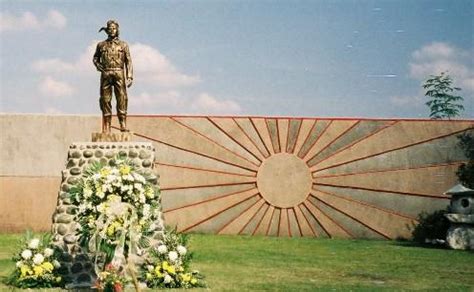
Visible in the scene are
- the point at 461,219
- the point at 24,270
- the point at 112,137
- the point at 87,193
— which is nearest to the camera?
the point at 87,193

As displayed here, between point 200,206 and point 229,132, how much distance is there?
1567 mm

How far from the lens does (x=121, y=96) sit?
822 cm

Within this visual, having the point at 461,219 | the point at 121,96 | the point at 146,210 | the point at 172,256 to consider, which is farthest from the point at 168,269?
the point at 461,219

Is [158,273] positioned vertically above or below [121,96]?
below

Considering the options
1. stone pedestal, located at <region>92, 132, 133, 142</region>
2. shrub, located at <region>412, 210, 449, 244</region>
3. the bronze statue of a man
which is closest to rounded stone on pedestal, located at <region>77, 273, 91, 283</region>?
stone pedestal, located at <region>92, 132, 133, 142</region>

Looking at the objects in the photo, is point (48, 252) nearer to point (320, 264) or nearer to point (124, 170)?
point (124, 170)

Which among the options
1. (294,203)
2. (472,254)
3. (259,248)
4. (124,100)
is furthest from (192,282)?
(294,203)

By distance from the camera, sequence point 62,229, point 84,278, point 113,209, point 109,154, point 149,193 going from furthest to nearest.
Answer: point 109,154 → point 62,229 → point 84,278 → point 149,193 → point 113,209

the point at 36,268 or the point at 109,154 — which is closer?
the point at 36,268

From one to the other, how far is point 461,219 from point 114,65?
660 centimetres

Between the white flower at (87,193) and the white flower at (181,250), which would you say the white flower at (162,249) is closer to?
the white flower at (181,250)

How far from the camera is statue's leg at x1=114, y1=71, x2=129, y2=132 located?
26.6 ft

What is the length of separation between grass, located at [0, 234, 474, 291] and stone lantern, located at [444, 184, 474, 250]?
0.46 metres

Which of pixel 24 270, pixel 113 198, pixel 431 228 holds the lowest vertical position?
pixel 24 270
